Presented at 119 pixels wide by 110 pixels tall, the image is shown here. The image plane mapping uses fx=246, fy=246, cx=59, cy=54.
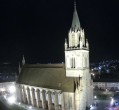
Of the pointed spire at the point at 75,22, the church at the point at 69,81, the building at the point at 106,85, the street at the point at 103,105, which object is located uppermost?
the pointed spire at the point at 75,22

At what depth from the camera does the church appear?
2628 inches

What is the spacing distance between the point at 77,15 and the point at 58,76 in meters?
18.6

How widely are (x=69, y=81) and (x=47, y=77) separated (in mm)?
9173

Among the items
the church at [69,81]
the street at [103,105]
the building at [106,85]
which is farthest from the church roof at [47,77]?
the building at [106,85]

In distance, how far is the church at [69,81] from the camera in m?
66.8

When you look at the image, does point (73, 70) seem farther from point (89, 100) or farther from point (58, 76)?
point (89, 100)

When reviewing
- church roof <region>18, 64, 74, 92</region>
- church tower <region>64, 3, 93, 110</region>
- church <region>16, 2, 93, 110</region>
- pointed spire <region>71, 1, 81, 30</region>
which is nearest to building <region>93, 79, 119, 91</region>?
church roof <region>18, 64, 74, 92</region>

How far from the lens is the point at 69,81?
2702 inches

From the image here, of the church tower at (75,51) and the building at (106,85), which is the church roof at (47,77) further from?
the building at (106,85)

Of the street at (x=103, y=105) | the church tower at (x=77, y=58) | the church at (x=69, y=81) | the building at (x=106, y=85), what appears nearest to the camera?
the church at (x=69, y=81)

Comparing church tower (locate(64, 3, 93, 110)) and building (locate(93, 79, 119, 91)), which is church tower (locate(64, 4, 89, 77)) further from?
building (locate(93, 79, 119, 91))

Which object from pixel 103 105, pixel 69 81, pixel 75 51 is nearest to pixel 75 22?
pixel 75 51

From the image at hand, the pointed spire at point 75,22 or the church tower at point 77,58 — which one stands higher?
the pointed spire at point 75,22

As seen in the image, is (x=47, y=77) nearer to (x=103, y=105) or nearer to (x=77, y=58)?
(x=77, y=58)
